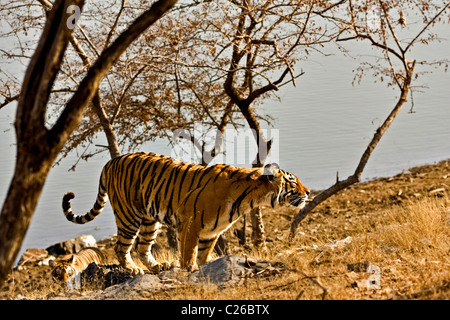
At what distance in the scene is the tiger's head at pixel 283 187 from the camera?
745 cm

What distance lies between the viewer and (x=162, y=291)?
248 inches

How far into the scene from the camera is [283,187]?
7.50 m

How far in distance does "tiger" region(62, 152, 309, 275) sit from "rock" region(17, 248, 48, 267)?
21.7 feet

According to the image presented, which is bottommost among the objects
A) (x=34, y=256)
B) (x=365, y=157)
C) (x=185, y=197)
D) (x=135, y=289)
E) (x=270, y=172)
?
(x=135, y=289)

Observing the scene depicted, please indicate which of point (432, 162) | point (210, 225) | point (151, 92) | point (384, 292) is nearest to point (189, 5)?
point (151, 92)

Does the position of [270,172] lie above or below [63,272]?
above

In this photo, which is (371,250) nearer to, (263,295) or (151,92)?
(263,295)

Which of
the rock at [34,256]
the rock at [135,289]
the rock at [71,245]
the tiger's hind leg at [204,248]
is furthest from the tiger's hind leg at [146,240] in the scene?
the rock at [71,245]

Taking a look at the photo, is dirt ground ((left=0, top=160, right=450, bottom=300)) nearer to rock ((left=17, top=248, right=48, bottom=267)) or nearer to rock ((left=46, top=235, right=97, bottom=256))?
rock ((left=17, top=248, right=48, bottom=267))

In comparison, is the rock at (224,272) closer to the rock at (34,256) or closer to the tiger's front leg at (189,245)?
the tiger's front leg at (189,245)

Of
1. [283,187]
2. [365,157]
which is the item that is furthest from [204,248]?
[365,157]

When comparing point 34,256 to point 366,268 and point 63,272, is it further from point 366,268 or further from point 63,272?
point 366,268

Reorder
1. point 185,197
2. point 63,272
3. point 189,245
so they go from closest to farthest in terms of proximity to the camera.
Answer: point 189,245
point 185,197
point 63,272

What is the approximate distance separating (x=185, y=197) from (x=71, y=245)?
29.7 feet
